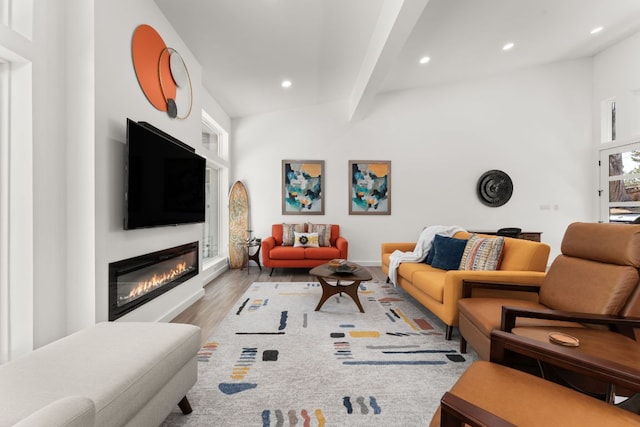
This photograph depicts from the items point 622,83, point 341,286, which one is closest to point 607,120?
point 622,83

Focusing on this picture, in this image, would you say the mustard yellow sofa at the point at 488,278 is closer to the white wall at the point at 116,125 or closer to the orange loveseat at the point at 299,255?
the orange loveseat at the point at 299,255

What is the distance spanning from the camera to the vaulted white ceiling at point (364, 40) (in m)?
2.69

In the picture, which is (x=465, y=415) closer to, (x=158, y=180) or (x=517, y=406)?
(x=517, y=406)

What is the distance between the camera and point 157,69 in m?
2.55

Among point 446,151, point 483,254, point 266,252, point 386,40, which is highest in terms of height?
point 386,40

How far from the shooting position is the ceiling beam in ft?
7.80

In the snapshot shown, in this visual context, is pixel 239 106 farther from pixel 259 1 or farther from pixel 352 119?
pixel 259 1

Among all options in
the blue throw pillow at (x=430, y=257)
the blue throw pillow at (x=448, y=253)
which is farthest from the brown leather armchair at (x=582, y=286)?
the blue throw pillow at (x=430, y=257)

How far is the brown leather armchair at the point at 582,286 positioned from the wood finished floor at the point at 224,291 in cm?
205

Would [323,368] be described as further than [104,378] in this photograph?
Yes

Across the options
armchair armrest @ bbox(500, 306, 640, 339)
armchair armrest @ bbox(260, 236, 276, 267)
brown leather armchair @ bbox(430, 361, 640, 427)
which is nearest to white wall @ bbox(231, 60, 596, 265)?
armchair armrest @ bbox(260, 236, 276, 267)

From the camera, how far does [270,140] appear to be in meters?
5.43

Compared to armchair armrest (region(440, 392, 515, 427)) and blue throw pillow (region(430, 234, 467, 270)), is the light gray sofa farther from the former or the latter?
blue throw pillow (region(430, 234, 467, 270))

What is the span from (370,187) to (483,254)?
2962 mm
